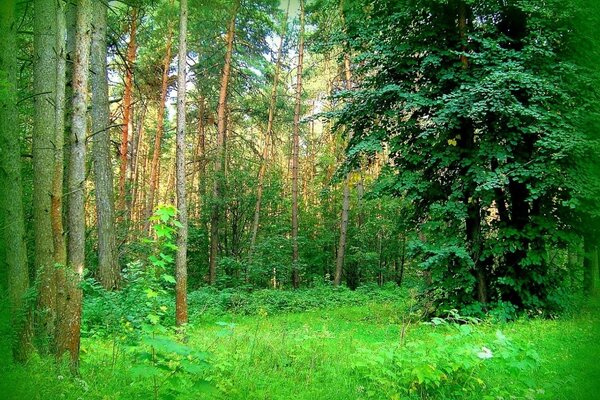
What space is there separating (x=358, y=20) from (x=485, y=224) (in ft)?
21.2

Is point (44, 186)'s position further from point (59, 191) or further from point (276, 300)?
point (276, 300)

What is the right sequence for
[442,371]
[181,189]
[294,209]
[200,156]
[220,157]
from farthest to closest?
[200,156], [294,209], [220,157], [181,189], [442,371]

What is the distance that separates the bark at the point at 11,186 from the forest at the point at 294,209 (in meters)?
0.03

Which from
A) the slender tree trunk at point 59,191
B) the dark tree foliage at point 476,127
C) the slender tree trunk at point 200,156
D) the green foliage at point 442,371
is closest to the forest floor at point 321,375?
the green foliage at point 442,371

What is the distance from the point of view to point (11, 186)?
18.0 ft

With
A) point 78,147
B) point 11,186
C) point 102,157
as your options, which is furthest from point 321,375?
point 102,157

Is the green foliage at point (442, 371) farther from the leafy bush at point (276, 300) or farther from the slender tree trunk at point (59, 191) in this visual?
the leafy bush at point (276, 300)

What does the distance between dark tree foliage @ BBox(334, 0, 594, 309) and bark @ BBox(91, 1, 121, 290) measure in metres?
6.17

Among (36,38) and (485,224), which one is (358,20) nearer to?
(485,224)

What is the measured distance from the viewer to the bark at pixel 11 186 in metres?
5.14

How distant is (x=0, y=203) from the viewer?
5.39 m

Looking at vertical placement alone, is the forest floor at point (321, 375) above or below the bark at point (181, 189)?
below

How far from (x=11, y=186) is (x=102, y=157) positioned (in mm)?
5293

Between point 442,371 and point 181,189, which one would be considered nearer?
point 442,371
